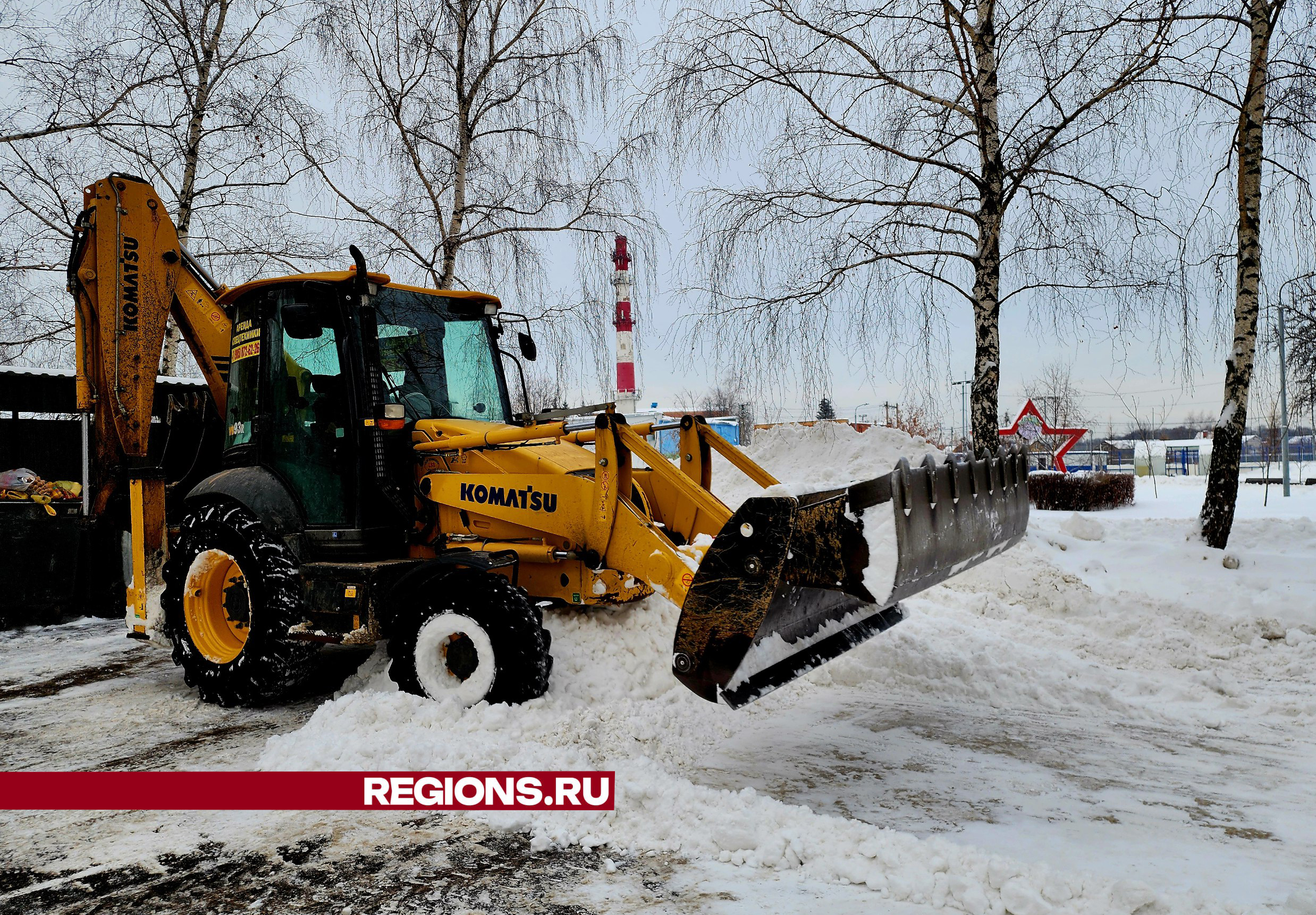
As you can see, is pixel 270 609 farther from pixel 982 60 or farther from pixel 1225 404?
pixel 1225 404

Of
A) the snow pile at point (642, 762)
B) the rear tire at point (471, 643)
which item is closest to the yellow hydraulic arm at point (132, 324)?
the snow pile at point (642, 762)

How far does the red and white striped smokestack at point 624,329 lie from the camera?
10711mm

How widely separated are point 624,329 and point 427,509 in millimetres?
12750

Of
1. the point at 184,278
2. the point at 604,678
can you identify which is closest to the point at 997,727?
the point at 604,678

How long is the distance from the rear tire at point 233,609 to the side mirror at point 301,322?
3.99ft

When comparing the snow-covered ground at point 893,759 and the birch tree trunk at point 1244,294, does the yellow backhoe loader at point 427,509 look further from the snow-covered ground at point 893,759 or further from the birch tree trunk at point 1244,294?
the birch tree trunk at point 1244,294

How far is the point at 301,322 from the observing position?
5055mm

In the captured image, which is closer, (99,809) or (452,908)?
(452,908)

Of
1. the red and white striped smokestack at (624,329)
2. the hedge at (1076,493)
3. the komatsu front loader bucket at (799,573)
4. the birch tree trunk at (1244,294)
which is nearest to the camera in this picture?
the komatsu front loader bucket at (799,573)

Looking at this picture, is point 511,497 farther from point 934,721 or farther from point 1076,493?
point 1076,493

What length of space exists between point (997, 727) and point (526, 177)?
8526mm

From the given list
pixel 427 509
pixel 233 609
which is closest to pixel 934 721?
pixel 427 509

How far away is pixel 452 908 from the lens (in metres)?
2.90

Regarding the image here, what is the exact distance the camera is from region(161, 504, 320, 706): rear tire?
17.3 feet
